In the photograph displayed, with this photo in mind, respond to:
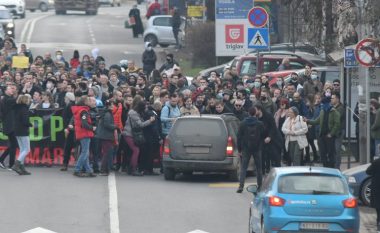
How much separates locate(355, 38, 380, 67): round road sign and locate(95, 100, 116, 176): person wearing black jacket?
17.7 ft

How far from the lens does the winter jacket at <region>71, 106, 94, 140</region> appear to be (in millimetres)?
26250

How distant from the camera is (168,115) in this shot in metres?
27.8

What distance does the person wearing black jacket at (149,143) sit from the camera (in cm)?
2719

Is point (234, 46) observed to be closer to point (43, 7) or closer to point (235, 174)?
point (235, 174)

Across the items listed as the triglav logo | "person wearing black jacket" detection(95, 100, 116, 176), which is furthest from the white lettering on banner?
"person wearing black jacket" detection(95, 100, 116, 176)

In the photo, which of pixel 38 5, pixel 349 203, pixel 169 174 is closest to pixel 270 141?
pixel 169 174

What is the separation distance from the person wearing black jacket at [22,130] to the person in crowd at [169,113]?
2962 mm

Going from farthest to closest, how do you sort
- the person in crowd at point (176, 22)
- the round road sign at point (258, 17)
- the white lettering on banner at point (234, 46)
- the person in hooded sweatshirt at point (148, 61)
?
the person in crowd at point (176, 22)
the person in hooded sweatshirt at point (148, 61)
the white lettering on banner at point (234, 46)
the round road sign at point (258, 17)

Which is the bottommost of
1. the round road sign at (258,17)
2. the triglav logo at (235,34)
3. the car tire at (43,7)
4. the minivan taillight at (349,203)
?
the minivan taillight at (349,203)

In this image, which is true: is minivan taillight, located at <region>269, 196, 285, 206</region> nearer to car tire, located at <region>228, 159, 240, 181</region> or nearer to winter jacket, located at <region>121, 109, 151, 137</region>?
car tire, located at <region>228, 159, 240, 181</region>

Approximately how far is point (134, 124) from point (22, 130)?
2.32 metres

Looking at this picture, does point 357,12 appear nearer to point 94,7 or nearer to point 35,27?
point 35,27

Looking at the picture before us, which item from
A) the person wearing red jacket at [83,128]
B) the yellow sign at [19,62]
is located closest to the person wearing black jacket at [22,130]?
the person wearing red jacket at [83,128]

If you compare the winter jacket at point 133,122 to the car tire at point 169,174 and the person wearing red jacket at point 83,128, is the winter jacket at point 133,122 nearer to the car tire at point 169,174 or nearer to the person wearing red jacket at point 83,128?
the person wearing red jacket at point 83,128
